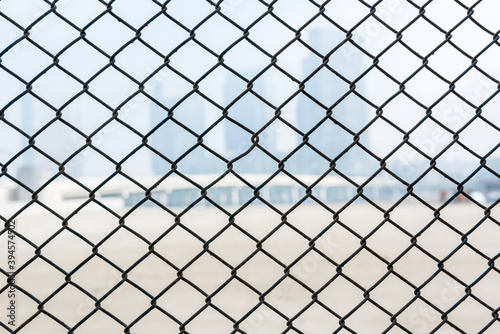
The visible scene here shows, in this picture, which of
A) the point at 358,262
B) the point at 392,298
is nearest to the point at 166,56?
the point at 392,298

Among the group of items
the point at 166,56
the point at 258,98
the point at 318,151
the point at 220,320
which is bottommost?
the point at 220,320

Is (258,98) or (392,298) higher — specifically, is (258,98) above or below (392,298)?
above

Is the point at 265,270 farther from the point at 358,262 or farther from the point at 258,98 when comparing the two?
the point at 258,98

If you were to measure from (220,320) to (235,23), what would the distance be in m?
2.38

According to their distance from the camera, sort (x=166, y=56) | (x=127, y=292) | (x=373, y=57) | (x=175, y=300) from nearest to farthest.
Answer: (x=166, y=56) → (x=373, y=57) → (x=175, y=300) → (x=127, y=292)

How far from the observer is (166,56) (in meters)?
Answer: 1.09

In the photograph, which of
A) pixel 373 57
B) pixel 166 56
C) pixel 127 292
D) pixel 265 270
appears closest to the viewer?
pixel 166 56

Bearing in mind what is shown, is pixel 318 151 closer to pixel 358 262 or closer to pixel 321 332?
pixel 321 332

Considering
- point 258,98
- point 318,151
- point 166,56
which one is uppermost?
point 166,56

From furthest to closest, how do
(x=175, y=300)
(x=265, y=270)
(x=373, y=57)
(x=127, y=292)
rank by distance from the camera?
(x=265, y=270) → (x=127, y=292) → (x=175, y=300) → (x=373, y=57)

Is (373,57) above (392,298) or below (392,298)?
above

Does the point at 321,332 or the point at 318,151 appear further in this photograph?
the point at 321,332

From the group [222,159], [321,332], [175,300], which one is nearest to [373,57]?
[222,159]

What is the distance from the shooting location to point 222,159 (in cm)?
115
